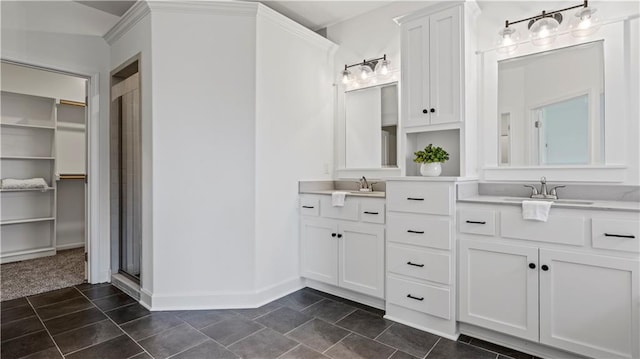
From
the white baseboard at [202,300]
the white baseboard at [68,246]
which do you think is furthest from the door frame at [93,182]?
the white baseboard at [68,246]

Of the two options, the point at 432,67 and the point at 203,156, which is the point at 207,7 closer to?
the point at 203,156

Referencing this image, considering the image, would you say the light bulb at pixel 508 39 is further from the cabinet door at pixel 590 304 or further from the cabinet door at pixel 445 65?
the cabinet door at pixel 590 304

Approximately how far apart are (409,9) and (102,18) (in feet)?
10.3

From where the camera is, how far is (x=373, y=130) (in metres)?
3.30

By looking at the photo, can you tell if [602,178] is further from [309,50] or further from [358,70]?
[309,50]

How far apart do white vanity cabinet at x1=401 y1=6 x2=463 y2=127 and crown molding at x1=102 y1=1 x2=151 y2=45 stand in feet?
7.21

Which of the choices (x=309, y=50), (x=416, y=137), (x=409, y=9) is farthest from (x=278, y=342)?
(x=409, y=9)

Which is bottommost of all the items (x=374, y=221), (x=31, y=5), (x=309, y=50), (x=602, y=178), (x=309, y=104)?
(x=374, y=221)

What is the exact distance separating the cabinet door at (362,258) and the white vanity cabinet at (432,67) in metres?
1.00

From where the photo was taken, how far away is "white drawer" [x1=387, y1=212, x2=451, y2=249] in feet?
7.36

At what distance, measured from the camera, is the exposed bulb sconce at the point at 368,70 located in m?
3.15

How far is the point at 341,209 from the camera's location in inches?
113

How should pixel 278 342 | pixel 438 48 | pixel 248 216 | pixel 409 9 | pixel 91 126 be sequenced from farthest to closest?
pixel 91 126, pixel 409 9, pixel 248 216, pixel 438 48, pixel 278 342

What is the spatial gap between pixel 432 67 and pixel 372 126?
2.98ft
